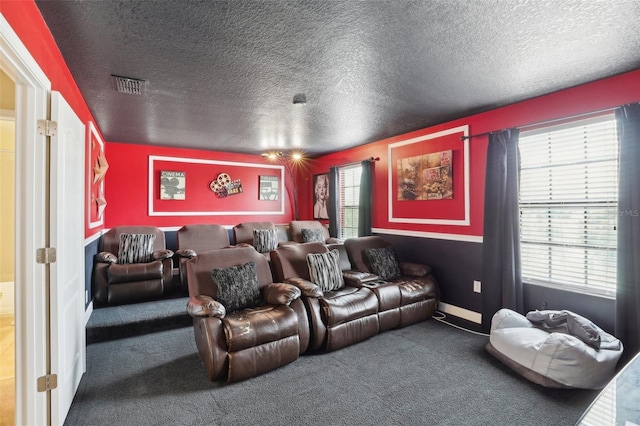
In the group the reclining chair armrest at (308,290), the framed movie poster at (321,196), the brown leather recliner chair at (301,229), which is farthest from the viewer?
the framed movie poster at (321,196)

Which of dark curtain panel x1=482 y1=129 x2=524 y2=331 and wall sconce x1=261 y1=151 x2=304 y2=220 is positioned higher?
wall sconce x1=261 y1=151 x2=304 y2=220

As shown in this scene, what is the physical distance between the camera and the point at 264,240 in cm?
544

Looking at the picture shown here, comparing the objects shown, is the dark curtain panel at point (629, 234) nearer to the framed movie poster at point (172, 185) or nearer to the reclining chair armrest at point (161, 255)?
the reclining chair armrest at point (161, 255)

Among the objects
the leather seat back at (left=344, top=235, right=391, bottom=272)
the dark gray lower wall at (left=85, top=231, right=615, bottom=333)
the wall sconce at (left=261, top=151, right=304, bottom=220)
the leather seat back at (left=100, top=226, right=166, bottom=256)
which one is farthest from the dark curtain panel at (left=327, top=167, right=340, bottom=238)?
the leather seat back at (left=100, top=226, right=166, bottom=256)

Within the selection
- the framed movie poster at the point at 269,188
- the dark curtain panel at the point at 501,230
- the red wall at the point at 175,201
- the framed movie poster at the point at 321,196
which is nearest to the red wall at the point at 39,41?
the red wall at the point at 175,201

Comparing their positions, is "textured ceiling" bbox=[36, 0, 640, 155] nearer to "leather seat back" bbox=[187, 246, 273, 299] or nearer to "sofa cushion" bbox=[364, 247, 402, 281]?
"leather seat back" bbox=[187, 246, 273, 299]

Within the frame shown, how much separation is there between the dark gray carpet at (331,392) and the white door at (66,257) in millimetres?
266

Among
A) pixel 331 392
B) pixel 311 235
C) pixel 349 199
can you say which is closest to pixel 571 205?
pixel 331 392

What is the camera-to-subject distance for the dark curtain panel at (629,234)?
97.0 inches

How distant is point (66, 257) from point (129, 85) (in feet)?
5.27

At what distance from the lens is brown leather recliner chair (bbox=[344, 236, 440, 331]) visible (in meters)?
3.47

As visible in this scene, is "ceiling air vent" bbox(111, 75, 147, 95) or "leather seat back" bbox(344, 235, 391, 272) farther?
"leather seat back" bbox(344, 235, 391, 272)

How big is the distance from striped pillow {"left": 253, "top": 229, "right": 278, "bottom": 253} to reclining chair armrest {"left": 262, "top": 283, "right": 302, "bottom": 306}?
228 centimetres

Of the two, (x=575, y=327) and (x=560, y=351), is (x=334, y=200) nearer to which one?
(x=575, y=327)
